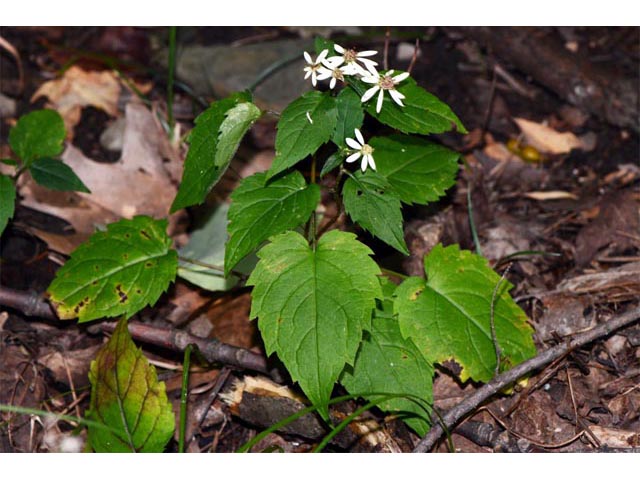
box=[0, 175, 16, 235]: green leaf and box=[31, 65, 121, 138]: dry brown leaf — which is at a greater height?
box=[31, 65, 121, 138]: dry brown leaf

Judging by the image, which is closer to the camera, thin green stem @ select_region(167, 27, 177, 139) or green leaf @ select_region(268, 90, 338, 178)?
green leaf @ select_region(268, 90, 338, 178)

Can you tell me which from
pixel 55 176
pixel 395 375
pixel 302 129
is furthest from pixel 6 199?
pixel 395 375

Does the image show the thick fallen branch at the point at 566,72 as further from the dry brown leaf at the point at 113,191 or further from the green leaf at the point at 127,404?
the green leaf at the point at 127,404

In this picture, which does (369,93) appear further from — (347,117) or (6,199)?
(6,199)

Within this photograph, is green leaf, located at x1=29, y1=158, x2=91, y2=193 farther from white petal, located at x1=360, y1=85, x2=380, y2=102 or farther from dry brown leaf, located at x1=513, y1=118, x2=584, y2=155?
dry brown leaf, located at x1=513, y1=118, x2=584, y2=155

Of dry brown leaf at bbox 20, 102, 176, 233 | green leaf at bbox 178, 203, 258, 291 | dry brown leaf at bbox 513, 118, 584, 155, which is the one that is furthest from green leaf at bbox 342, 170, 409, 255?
dry brown leaf at bbox 513, 118, 584, 155
